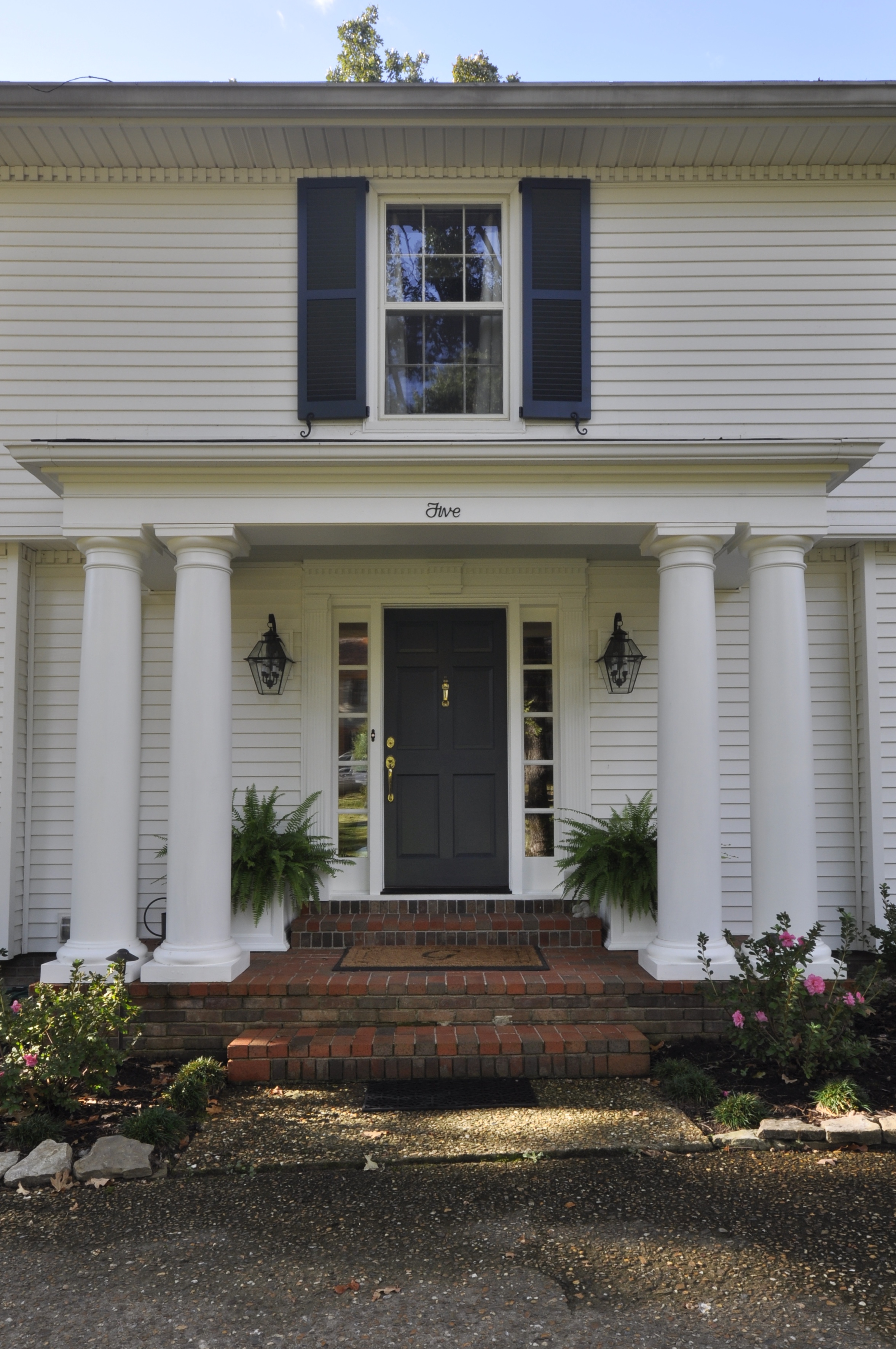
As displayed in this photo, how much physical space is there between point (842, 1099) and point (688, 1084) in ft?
2.27

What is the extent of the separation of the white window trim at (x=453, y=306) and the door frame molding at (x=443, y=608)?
99 centimetres

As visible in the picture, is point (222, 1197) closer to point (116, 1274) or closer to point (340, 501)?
point (116, 1274)

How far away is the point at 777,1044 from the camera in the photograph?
4.56 meters

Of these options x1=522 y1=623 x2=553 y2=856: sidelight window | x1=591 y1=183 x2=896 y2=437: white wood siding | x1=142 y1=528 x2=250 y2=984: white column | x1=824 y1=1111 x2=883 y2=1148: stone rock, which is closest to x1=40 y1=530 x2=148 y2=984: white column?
x1=142 y1=528 x2=250 y2=984: white column

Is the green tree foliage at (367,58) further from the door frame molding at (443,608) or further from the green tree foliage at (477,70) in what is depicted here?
the door frame molding at (443,608)

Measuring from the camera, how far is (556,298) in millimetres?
6551

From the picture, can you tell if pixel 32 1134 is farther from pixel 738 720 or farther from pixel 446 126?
pixel 446 126

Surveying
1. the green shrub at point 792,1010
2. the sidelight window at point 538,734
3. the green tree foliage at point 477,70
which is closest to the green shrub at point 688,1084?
the green shrub at point 792,1010

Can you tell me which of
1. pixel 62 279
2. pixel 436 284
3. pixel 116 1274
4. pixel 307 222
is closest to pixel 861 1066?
pixel 116 1274

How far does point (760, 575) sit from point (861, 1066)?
278 centimetres

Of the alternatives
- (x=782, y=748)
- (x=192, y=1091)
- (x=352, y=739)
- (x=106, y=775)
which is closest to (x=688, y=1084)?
(x=782, y=748)

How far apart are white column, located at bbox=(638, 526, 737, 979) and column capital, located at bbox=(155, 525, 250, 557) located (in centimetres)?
259

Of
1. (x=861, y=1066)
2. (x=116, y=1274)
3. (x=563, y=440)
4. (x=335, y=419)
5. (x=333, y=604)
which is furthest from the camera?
(x=333, y=604)

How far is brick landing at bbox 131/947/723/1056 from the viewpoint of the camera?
508cm
